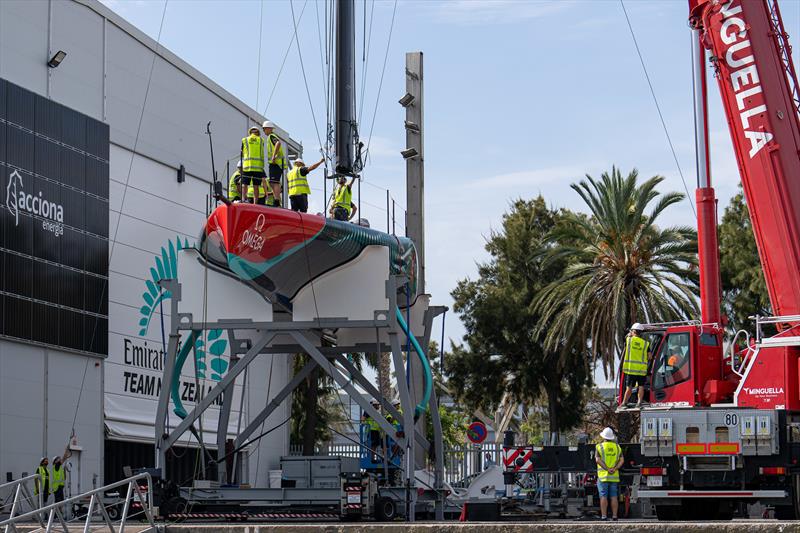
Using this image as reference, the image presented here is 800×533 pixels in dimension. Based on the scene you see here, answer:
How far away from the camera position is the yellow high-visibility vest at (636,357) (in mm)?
19672

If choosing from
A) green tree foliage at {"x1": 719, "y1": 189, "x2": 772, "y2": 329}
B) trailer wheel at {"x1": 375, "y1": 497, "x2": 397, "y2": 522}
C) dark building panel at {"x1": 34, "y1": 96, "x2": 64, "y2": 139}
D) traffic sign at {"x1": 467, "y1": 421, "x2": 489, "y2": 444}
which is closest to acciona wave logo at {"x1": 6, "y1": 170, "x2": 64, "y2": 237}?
dark building panel at {"x1": 34, "y1": 96, "x2": 64, "y2": 139}

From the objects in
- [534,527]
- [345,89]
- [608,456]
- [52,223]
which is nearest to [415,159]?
[345,89]

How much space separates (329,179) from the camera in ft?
80.4

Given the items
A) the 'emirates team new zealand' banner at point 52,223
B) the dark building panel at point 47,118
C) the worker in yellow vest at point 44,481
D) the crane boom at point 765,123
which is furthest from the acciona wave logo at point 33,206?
the crane boom at point 765,123

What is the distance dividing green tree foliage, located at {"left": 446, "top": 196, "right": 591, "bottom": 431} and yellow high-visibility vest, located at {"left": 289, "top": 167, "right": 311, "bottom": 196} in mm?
23341

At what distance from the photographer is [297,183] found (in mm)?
23156

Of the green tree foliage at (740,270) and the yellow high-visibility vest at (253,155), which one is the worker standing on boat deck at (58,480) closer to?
the yellow high-visibility vest at (253,155)

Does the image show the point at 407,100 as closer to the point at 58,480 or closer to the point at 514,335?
the point at 58,480

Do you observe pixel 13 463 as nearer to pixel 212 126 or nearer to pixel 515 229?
pixel 212 126

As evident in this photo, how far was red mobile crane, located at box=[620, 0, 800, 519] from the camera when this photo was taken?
1756cm

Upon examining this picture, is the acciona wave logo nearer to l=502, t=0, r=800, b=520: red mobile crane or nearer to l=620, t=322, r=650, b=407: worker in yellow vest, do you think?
l=502, t=0, r=800, b=520: red mobile crane

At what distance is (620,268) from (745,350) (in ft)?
64.9

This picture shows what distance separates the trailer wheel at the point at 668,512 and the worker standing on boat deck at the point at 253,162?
8947 millimetres

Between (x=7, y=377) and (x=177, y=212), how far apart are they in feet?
32.8
